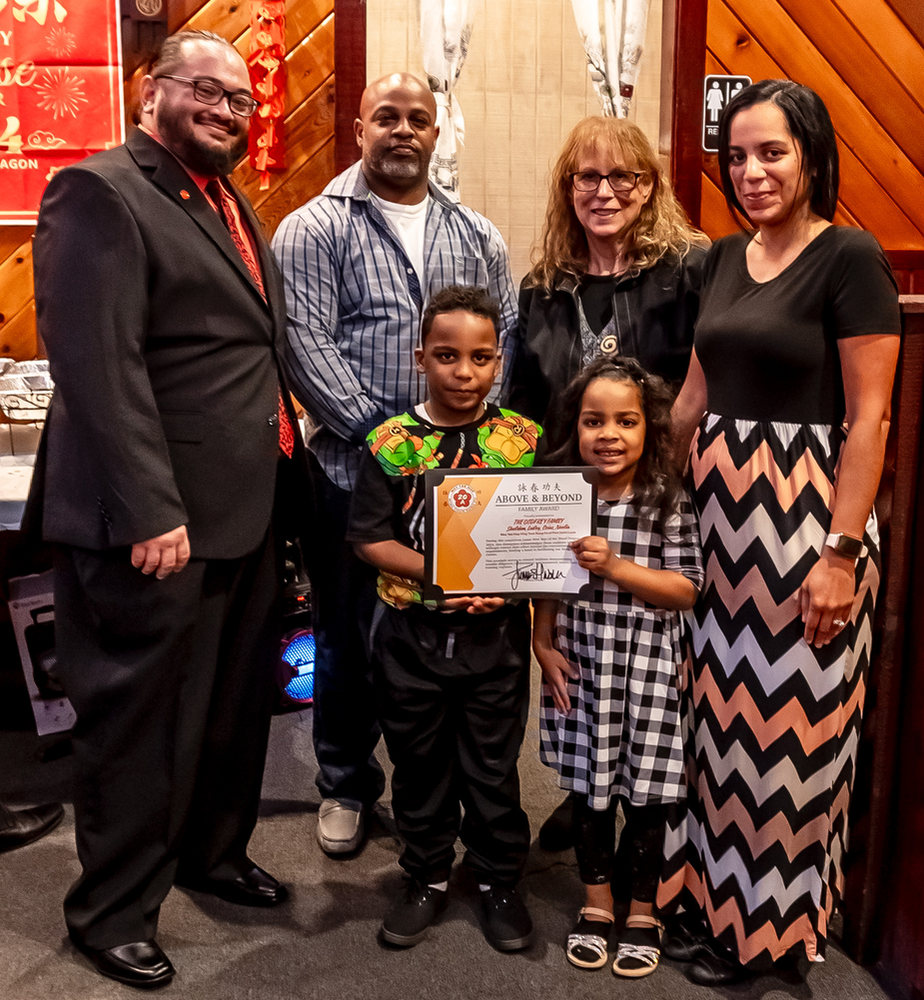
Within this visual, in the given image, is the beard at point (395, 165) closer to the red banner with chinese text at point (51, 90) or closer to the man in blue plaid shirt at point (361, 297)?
the man in blue plaid shirt at point (361, 297)

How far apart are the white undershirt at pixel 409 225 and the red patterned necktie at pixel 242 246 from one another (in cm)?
37

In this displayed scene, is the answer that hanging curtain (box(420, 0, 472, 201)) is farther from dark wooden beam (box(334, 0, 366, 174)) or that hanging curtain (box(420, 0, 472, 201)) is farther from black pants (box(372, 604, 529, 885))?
black pants (box(372, 604, 529, 885))

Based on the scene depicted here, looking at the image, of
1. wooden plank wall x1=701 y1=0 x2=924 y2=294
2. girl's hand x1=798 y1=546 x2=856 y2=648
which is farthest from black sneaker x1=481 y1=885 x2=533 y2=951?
wooden plank wall x1=701 y1=0 x2=924 y2=294

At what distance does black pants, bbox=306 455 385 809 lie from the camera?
218 cm

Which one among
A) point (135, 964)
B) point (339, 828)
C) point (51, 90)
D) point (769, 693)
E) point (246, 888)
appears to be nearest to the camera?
point (769, 693)

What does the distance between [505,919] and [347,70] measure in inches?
127

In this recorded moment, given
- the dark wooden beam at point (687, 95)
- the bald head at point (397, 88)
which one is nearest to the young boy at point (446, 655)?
the bald head at point (397, 88)

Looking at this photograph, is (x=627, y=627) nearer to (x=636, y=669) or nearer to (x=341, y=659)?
(x=636, y=669)

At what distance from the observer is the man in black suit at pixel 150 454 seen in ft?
5.22

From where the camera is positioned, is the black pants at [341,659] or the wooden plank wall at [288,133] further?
the wooden plank wall at [288,133]

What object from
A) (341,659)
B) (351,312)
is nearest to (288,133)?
(351,312)

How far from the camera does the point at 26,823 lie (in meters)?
2.36

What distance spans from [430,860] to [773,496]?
96 centimetres
